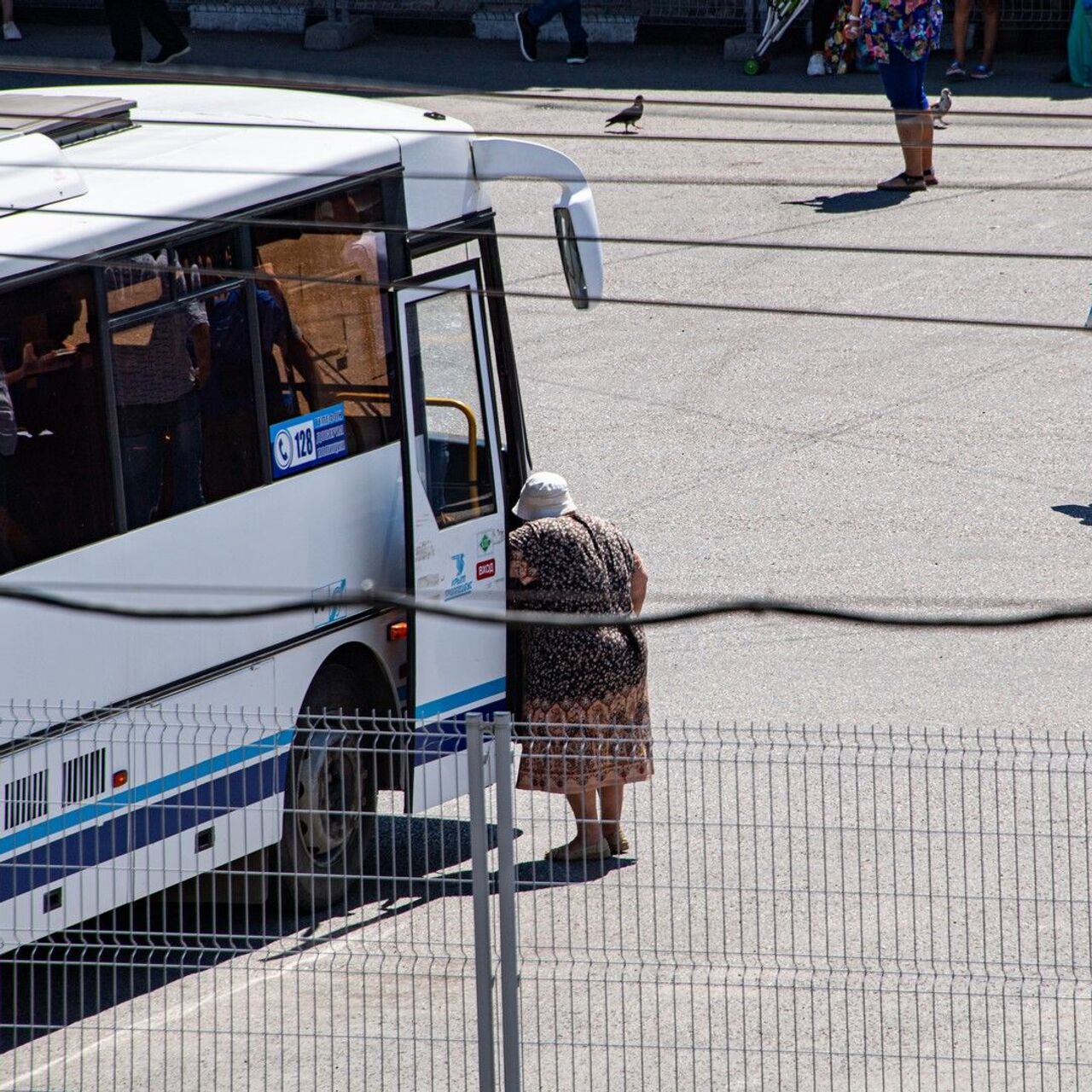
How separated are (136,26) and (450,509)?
17439 millimetres

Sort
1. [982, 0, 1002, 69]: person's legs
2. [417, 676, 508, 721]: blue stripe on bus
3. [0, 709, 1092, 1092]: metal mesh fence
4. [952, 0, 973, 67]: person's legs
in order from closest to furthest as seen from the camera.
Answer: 1. [0, 709, 1092, 1092]: metal mesh fence
2. [417, 676, 508, 721]: blue stripe on bus
3. [952, 0, 973, 67]: person's legs
4. [982, 0, 1002, 69]: person's legs

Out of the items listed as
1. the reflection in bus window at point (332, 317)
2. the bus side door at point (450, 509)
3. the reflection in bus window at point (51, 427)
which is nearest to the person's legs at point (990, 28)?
the bus side door at point (450, 509)

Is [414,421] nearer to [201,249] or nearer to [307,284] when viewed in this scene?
[307,284]

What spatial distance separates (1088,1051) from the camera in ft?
20.9

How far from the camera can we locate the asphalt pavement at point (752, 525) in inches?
251

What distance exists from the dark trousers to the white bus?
15797 mm

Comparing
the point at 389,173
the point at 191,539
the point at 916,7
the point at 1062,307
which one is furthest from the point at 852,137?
the point at 191,539

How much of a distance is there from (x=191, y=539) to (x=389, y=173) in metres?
1.85

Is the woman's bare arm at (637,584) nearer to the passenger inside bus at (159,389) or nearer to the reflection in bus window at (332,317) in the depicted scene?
the reflection in bus window at (332,317)

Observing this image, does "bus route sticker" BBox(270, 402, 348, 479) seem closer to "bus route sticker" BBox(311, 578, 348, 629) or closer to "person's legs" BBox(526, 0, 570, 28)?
"bus route sticker" BBox(311, 578, 348, 629)

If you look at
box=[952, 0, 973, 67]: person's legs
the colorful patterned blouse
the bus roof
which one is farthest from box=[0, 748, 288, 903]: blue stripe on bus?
box=[952, 0, 973, 67]: person's legs

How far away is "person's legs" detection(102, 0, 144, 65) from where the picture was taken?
23.9 meters

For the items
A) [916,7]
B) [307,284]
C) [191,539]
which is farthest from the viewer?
[916,7]

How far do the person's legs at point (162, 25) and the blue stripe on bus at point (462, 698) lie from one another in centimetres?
1771
